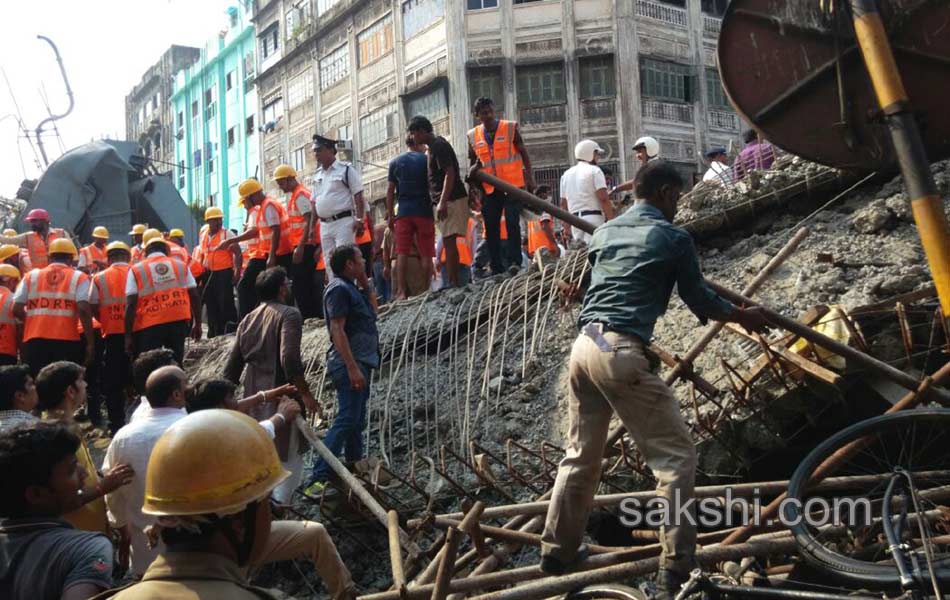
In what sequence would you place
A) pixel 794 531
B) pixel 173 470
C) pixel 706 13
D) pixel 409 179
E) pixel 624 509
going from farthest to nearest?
pixel 706 13 → pixel 409 179 → pixel 624 509 → pixel 794 531 → pixel 173 470

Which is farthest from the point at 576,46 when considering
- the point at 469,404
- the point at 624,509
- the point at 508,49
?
the point at 624,509

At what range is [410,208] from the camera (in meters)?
8.95

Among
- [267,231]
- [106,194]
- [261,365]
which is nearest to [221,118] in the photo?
[106,194]

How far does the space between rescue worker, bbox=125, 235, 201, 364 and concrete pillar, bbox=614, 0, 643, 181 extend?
18.2 meters

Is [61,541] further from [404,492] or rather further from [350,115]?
[350,115]

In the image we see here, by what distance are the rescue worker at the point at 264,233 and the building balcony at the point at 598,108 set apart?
16.7 m

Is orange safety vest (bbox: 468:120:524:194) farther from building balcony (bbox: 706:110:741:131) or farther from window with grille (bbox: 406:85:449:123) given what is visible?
building balcony (bbox: 706:110:741:131)

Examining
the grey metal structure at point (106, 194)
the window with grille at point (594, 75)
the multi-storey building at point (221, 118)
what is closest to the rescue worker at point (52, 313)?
the grey metal structure at point (106, 194)

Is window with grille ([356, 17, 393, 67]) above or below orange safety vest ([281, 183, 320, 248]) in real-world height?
above

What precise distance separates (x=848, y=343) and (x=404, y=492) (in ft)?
9.97

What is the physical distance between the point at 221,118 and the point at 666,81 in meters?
24.3

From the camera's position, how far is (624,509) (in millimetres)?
4793

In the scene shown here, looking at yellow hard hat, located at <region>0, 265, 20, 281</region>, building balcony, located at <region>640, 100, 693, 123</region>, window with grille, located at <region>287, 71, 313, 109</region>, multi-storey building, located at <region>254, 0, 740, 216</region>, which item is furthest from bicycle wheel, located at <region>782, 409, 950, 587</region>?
window with grille, located at <region>287, 71, 313, 109</region>

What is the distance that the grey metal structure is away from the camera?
664 inches
